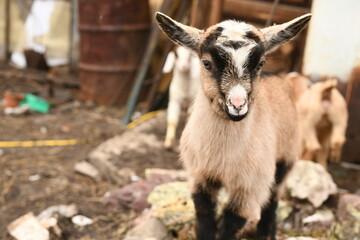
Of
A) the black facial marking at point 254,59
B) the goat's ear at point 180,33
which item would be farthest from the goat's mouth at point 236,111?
the goat's ear at point 180,33

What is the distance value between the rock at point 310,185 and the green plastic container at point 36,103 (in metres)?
4.37

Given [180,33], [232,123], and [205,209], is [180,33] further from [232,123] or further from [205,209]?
[205,209]

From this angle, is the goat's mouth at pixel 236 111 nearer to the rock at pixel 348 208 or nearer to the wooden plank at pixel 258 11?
the rock at pixel 348 208

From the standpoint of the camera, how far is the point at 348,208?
12.2 feet

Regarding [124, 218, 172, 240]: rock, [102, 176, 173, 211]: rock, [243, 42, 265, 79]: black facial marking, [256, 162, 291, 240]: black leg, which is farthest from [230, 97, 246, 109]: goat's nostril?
[102, 176, 173, 211]: rock

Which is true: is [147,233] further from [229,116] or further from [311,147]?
[311,147]

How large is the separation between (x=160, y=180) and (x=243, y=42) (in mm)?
2255

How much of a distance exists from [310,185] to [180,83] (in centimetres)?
216

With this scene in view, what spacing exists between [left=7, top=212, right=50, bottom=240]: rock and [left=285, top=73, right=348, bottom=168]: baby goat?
8.18 feet

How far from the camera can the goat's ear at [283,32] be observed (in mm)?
2807

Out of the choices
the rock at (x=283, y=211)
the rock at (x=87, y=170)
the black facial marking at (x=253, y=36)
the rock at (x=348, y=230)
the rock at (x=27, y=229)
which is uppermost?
the black facial marking at (x=253, y=36)

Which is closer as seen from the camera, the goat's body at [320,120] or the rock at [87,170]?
the goat's body at [320,120]

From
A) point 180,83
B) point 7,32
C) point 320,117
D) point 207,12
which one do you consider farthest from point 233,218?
point 7,32

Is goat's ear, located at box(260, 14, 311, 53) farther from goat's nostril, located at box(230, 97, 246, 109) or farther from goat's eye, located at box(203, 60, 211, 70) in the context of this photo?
goat's nostril, located at box(230, 97, 246, 109)
